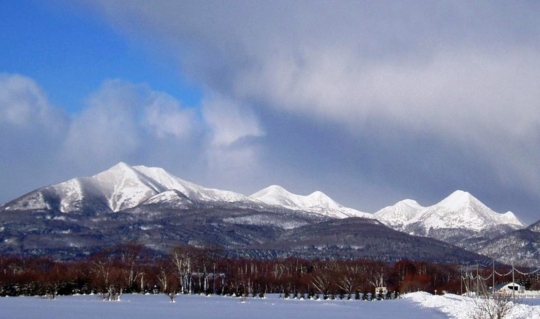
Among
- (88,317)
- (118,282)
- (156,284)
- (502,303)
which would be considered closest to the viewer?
(502,303)

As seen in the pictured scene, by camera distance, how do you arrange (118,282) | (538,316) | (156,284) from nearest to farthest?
(538,316)
(118,282)
(156,284)

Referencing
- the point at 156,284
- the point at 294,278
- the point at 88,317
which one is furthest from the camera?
the point at 294,278

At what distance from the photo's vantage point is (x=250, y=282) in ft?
528

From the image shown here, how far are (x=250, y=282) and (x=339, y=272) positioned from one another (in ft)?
76.6

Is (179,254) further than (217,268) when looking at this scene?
No

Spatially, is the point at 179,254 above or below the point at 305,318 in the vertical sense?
above

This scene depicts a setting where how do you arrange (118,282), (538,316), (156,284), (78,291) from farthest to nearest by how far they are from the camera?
1. (156,284)
2. (78,291)
3. (118,282)
4. (538,316)

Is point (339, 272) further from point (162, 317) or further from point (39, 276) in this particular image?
point (162, 317)

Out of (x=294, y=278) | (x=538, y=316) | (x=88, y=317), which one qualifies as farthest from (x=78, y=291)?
(x=538, y=316)

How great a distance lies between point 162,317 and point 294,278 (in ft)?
331

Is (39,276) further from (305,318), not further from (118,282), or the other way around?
(305,318)

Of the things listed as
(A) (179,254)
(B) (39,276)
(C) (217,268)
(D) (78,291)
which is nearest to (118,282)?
(D) (78,291)

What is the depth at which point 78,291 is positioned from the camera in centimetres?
13788

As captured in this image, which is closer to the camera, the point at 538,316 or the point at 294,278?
the point at 538,316
